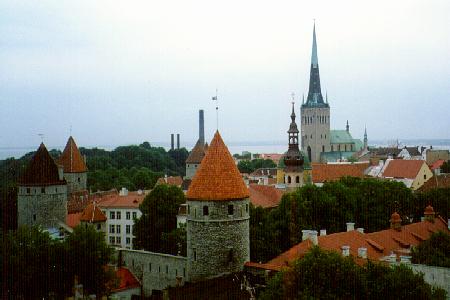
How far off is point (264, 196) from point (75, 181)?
20792mm

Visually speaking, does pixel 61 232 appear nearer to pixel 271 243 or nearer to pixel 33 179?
pixel 33 179

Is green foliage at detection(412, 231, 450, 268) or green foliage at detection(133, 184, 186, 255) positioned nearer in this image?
green foliage at detection(412, 231, 450, 268)

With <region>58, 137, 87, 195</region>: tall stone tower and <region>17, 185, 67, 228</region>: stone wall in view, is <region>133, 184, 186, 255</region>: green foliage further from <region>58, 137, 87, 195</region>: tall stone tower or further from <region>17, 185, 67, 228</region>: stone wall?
<region>58, 137, 87, 195</region>: tall stone tower

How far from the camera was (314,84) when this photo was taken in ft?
422

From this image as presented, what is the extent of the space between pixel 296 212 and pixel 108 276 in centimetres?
1364

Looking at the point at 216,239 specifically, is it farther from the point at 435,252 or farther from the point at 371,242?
the point at 371,242

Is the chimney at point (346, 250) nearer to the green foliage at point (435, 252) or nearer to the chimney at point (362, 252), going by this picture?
the chimney at point (362, 252)

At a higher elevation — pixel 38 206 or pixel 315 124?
pixel 315 124

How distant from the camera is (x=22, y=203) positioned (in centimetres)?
4453

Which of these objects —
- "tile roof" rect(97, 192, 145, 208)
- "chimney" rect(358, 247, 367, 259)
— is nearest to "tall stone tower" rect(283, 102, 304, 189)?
"tile roof" rect(97, 192, 145, 208)

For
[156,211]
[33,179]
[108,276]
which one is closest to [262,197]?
[156,211]

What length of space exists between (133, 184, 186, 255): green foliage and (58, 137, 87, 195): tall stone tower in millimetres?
18734

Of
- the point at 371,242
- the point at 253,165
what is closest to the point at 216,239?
the point at 371,242

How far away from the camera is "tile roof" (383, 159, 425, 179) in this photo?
221 ft
